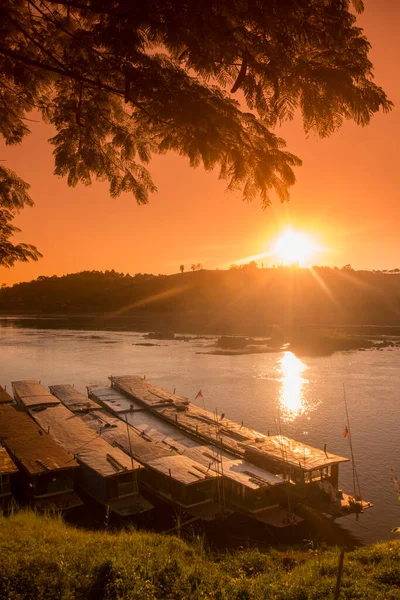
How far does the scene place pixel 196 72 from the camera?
9.50 m

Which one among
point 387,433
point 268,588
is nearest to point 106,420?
point 387,433

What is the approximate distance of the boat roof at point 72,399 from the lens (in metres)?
41.4

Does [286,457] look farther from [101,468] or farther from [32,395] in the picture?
[32,395]

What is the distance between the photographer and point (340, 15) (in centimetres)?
920

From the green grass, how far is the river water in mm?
13143

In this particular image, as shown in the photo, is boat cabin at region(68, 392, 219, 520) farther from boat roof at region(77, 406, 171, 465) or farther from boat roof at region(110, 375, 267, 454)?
boat roof at region(110, 375, 267, 454)

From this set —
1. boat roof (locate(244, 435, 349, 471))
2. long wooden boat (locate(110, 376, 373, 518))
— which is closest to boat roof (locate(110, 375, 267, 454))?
long wooden boat (locate(110, 376, 373, 518))

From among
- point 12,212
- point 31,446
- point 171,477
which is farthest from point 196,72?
point 31,446

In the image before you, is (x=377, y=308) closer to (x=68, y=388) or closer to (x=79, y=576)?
(x=68, y=388)

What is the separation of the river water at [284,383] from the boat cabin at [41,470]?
1671 centimetres

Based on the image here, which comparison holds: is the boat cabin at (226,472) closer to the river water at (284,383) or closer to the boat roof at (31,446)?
the river water at (284,383)

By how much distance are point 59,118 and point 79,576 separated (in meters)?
11.8

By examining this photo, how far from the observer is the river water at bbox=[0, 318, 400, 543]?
110 ft

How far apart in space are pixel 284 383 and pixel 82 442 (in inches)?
1487
